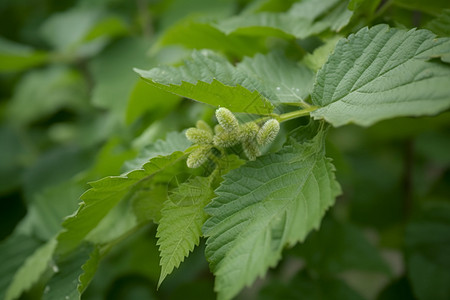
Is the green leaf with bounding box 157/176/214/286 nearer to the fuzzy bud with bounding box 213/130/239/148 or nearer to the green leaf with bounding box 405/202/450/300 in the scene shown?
the fuzzy bud with bounding box 213/130/239/148

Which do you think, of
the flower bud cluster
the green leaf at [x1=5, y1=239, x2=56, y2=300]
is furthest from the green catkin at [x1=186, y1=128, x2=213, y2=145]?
the green leaf at [x1=5, y1=239, x2=56, y2=300]

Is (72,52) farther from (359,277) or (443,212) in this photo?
(359,277)

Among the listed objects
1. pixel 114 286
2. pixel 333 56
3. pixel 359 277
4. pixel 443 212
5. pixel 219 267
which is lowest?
pixel 359 277

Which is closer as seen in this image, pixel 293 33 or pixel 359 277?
pixel 293 33

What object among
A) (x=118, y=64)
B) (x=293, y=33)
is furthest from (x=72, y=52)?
(x=293, y=33)

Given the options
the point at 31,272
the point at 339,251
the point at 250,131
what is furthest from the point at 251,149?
the point at 339,251

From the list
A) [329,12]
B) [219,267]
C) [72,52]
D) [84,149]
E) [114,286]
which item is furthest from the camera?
[72,52]
